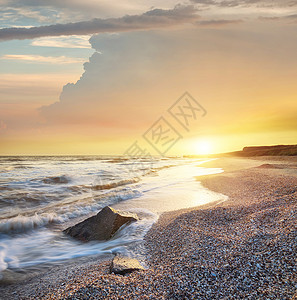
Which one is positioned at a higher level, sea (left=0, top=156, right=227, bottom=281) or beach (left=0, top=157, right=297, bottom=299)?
beach (left=0, top=157, right=297, bottom=299)

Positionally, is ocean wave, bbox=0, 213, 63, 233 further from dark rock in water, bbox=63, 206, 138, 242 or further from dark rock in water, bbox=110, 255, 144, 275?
dark rock in water, bbox=110, 255, 144, 275

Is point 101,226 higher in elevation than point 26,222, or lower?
higher

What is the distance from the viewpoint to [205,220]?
19.8ft

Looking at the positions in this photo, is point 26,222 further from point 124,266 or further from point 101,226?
point 124,266

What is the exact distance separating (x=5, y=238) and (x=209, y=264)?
19.6ft

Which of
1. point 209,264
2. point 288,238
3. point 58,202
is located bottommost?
point 58,202

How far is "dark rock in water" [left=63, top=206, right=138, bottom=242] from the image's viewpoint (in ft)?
21.0

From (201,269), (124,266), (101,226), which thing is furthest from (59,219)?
(201,269)

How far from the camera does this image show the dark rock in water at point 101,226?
6.39 metres

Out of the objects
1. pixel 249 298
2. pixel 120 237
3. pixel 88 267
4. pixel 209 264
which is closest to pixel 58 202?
pixel 120 237

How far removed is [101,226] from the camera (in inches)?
260

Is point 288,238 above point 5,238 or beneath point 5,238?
above

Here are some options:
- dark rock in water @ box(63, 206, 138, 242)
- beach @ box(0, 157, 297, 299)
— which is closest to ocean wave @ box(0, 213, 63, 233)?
dark rock in water @ box(63, 206, 138, 242)

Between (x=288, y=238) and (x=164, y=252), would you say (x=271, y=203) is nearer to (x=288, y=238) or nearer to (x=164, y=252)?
(x=288, y=238)
